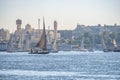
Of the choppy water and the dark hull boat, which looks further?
the dark hull boat

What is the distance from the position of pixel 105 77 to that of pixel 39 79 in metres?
5.92

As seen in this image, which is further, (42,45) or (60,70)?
(42,45)

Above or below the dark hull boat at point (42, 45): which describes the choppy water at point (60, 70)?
below

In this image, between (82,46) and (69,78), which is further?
(82,46)

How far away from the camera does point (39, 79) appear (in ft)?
157

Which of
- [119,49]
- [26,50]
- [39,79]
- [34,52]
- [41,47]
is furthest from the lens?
[26,50]

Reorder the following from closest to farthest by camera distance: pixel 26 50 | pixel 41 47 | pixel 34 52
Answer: pixel 41 47 → pixel 34 52 → pixel 26 50

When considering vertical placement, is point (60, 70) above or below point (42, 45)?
below

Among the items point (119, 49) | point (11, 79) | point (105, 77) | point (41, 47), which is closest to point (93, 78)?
point (105, 77)

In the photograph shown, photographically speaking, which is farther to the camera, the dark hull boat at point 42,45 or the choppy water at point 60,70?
the dark hull boat at point 42,45

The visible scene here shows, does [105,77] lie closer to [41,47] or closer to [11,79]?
[11,79]

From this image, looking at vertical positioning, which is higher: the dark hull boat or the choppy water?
the dark hull boat

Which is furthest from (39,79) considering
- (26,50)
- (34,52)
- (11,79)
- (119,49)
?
(26,50)

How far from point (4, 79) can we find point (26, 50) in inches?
5327
